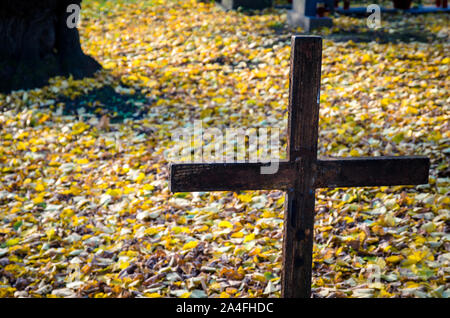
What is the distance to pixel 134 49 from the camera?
876 cm

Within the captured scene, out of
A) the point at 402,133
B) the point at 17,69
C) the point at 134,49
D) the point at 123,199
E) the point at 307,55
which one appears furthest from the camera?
the point at 134,49

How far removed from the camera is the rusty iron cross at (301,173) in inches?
85.8

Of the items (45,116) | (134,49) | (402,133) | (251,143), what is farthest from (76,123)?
(402,133)

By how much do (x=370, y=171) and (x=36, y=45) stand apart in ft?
20.5

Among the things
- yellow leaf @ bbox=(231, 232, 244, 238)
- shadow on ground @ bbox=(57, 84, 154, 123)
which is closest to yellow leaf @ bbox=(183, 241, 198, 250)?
yellow leaf @ bbox=(231, 232, 244, 238)

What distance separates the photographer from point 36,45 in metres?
7.27

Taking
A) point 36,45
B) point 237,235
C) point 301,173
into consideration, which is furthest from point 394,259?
point 36,45

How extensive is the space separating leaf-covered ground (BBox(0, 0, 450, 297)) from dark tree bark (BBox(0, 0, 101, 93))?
0.33m

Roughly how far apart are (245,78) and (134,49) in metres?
2.52

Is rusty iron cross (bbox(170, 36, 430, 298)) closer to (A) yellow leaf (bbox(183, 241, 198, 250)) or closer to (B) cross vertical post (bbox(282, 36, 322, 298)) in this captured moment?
(B) cross vertical post (bbox(282, 36, 322, 298))

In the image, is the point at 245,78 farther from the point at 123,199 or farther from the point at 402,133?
the point at 123,199

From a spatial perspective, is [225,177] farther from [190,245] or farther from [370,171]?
[190,245]

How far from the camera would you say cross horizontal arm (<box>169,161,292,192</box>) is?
220 centimetres

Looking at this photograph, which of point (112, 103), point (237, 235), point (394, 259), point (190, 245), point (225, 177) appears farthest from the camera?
point (112, 103)
